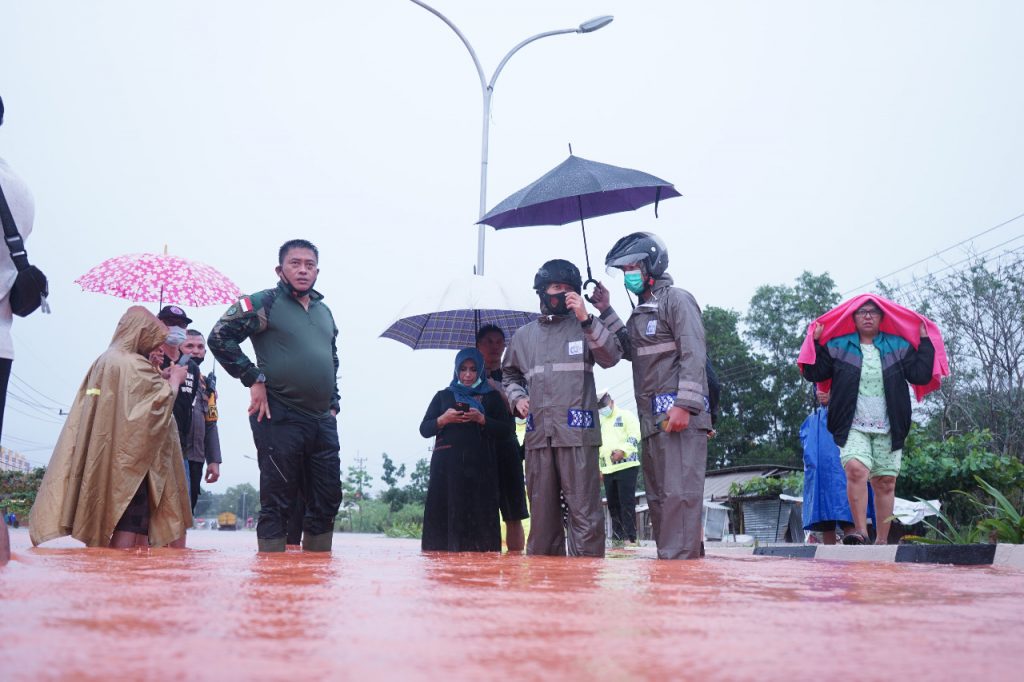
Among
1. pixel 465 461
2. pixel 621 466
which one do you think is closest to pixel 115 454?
pixel 465 461

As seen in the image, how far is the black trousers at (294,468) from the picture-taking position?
6.41 meters

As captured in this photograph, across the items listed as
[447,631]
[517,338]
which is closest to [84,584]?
[447,631]

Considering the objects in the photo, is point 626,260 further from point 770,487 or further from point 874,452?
point 770,487

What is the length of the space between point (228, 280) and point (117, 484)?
2.40 m

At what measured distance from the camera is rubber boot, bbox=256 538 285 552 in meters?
6.38

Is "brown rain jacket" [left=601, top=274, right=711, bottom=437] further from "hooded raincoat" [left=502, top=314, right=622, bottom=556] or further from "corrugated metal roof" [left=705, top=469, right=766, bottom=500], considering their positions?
"corrugated metal roof" [left=705, top=469, right=766, bottom=500]

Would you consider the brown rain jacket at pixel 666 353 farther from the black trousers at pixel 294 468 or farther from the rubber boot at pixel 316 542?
the rubber boot at pixel 316 542

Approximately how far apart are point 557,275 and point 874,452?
2.54 m

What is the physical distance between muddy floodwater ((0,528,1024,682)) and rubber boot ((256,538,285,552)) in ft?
8.63

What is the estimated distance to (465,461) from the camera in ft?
25.2

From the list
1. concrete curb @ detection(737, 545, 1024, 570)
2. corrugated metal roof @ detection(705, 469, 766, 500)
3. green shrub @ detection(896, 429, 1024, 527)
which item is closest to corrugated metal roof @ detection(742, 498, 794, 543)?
corrugated metal roof @ detection(705, 469, 766, 500)

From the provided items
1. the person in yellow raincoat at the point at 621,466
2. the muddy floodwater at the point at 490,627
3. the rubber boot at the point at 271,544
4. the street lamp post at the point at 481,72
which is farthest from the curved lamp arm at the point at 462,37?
the muddy floodwater at the point at 490,627

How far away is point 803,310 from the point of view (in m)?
51.7

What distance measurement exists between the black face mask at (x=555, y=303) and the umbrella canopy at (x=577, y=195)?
2.53ft
